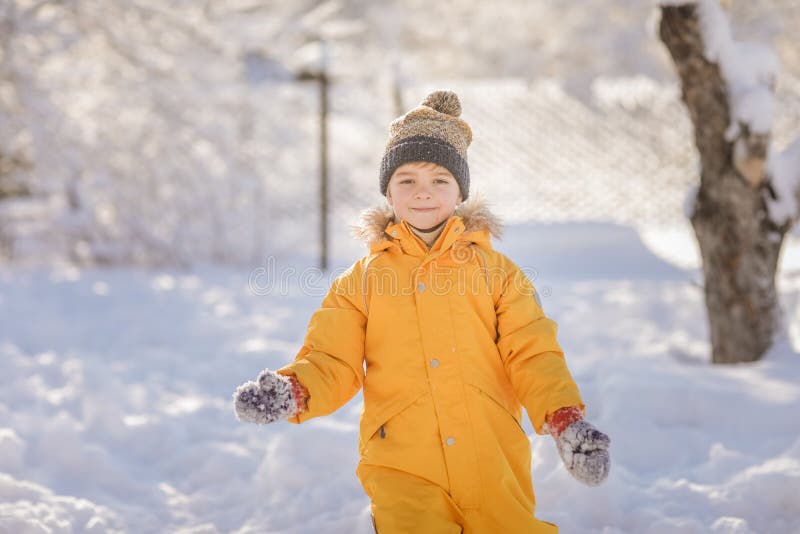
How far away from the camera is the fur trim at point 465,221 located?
A: 2.11 meters

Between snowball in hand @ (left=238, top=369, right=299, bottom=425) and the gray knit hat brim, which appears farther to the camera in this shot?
the gray knit hat brim

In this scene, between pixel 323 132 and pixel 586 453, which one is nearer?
pixel 586 453

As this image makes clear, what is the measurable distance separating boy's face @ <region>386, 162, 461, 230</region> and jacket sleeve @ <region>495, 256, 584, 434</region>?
24 cm

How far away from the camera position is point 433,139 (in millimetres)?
2057

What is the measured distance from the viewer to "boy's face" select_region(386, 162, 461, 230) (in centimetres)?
204

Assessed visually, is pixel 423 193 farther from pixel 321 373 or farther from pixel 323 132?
pixel 323 132

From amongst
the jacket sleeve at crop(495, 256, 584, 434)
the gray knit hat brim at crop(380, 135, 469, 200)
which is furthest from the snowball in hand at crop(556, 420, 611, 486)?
the gray knit hat brim at crop(380, 135, 469, 200)

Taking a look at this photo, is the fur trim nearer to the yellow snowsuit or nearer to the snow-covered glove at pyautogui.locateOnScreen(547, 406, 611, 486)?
the yellow snowsuit

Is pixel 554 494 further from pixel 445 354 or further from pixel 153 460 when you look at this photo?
pixel 153 460

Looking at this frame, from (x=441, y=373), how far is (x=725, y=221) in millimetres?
2211

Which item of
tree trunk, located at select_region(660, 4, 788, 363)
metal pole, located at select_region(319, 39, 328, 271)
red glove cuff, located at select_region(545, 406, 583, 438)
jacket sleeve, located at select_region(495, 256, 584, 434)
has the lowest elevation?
red glove cuff, located at select_region(545, 406, 583, 438)

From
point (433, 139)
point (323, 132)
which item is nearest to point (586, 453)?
point (433, 139)

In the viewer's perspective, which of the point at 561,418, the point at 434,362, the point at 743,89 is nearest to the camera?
the point at 561,418

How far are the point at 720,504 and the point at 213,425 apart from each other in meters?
2.11
